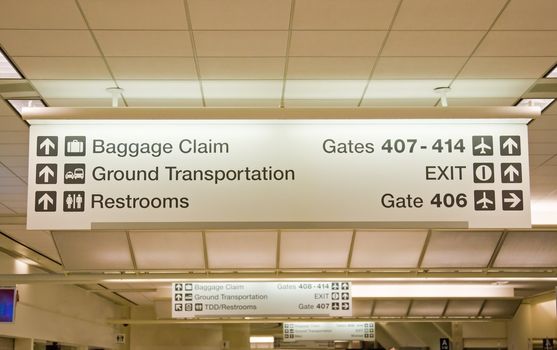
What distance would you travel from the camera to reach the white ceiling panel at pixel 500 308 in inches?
703

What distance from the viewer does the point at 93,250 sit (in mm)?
10070

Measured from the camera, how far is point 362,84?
5.76m

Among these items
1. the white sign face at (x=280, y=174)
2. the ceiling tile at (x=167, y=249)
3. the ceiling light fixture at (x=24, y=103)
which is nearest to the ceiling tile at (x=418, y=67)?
the white sign face at (x=280, y=174)

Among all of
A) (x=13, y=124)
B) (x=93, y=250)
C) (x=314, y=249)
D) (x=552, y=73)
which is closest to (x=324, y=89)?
(x=552, y=73)

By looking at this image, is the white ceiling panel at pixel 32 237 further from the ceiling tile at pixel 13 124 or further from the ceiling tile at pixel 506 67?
the ceiling tile at pixel 506 67

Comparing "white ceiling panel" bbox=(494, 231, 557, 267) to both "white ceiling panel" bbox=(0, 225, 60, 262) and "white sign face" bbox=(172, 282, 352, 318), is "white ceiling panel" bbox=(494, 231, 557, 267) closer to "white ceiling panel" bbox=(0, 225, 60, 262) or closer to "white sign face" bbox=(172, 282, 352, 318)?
"white sign face" bbox=(172, 282, 352, 318)

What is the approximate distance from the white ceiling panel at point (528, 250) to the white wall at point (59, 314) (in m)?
7.56

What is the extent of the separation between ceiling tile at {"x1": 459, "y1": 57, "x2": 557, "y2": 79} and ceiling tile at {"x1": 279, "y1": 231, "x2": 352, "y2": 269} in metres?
4.61

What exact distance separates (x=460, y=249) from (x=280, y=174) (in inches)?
216

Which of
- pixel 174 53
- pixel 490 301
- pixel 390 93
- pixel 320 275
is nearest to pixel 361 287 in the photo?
pixel 320 275

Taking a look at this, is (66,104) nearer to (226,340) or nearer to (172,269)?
(172,269)

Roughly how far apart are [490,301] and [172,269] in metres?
9.81

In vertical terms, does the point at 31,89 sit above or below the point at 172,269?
above

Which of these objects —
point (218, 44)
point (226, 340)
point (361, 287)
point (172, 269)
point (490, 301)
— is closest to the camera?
point (218, 44)
